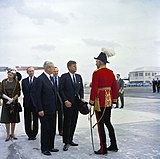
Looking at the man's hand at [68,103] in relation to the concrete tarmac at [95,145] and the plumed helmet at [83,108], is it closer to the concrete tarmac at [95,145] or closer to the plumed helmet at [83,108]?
the plumed helmet at [83,108]

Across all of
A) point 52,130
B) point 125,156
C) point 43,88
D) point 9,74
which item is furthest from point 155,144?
point 9,74

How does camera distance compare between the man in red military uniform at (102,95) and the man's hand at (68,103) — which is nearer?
the man in red military uniform at (102,95)

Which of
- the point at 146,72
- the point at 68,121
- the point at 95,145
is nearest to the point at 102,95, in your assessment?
the point at 68,121

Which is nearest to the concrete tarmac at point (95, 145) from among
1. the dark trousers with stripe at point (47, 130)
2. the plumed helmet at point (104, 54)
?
the dark trousers with stripe at point (47, 130)

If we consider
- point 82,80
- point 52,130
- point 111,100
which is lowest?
point 52,130

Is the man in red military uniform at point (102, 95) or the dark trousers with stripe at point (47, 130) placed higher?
the man in red military uniform at point (102, 95)

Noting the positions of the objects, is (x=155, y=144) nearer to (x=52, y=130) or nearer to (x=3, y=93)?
(x=52, y=130)

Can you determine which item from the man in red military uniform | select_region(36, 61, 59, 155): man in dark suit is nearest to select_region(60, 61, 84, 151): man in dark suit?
select_region(36, 61, 59, 155): man in dark suit

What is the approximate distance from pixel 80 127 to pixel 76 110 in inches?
63.6

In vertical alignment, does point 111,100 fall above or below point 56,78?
below

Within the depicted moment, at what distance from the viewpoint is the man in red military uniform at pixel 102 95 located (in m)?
3.60

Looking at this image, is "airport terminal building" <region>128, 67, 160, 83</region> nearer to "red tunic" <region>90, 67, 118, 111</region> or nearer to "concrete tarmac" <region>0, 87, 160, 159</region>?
"concrete tarmac" <region>0, 87, 160, 159</region>

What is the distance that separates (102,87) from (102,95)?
0.10 meters

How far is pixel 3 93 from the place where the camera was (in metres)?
4.55
